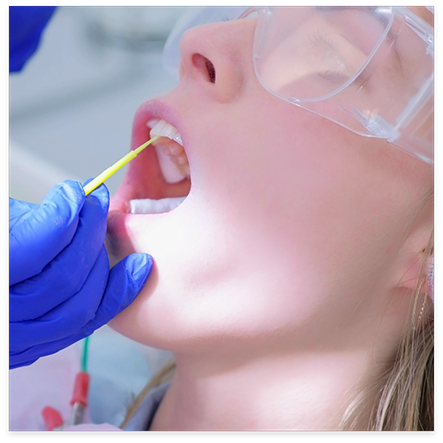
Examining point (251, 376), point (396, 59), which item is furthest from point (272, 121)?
point (251, 376)

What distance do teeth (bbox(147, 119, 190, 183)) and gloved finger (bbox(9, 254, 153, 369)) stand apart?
30cm

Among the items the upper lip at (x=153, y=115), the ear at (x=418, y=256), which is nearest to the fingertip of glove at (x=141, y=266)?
the upper lip at (x=153, y=115)

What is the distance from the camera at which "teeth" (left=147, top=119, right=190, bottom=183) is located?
1.10 metres

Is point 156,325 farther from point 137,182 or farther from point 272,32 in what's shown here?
point 272,32

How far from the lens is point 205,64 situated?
38.0 inches

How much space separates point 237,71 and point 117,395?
3.55ft

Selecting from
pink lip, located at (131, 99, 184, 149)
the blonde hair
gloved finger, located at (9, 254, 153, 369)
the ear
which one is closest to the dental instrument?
gloved finger, located at (9, 254, 153, 369)

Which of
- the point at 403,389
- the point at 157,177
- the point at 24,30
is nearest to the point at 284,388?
the point at 403,389

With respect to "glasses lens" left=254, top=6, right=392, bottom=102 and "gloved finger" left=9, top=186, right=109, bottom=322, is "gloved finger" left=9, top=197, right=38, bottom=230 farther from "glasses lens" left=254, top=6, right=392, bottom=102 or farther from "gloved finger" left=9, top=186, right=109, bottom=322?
"glasses lens" left=254, top=6, right=392, bottom=102

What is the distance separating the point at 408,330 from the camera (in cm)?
105

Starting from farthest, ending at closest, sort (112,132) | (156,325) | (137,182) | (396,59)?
(112,132), (137,182), (156,325), (396,59)

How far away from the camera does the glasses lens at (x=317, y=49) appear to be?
85cm

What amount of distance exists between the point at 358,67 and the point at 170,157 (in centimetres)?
54

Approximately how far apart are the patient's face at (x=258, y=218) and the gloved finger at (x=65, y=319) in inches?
3.5
